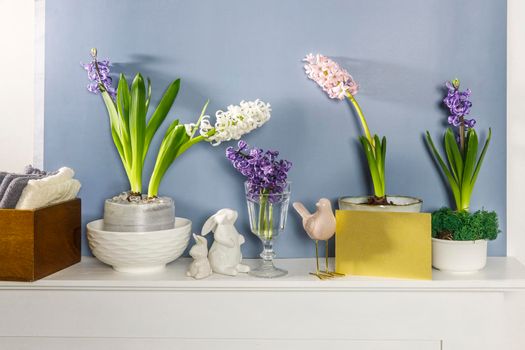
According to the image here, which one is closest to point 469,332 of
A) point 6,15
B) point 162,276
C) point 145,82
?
point 162,276

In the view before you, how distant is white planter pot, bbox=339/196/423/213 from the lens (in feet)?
3.56

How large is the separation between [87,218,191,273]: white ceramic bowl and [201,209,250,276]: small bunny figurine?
7cm

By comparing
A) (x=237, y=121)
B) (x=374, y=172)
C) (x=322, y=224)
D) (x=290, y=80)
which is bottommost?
(x=322, y=224)

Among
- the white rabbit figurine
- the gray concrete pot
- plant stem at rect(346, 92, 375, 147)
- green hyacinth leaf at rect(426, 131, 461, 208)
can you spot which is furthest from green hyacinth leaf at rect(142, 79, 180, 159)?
green hyacinth leaf at rect(426, 131, 461, 208)

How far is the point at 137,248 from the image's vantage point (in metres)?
1.04

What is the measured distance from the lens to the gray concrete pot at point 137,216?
1.06 meters

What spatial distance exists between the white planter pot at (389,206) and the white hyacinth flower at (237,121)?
0.81 ft

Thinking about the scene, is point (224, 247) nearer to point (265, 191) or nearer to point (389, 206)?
point (265, 191)

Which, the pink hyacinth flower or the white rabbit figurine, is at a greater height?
the pink hyacinth flower

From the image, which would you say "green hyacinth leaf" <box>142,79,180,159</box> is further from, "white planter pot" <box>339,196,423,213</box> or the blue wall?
"white planter pot" <box>339,196,423,213</box>

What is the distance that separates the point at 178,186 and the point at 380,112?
0.48 m

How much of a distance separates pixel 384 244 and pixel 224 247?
32 cm

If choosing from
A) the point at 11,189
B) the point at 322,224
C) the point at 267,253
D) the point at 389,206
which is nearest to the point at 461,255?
the point at 389,206

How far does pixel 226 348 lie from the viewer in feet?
3.40
